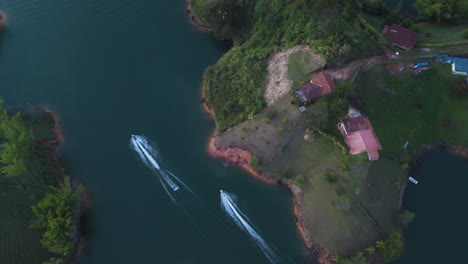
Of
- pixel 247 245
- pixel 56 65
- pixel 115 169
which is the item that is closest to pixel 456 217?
pixel 247 245

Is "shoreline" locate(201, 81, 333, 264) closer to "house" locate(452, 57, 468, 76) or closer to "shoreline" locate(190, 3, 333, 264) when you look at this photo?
"shoreline" locate(190, 3, 333, 264)

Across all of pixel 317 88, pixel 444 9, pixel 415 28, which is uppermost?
pixel 317 88

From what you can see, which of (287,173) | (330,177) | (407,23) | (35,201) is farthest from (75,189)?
(407,23)

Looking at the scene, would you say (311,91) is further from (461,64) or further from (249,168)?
(461,64)

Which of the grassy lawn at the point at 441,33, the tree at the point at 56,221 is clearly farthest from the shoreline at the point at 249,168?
the grassy lawn at the point at 441,33

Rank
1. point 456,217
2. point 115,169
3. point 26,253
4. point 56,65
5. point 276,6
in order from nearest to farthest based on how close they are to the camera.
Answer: point 26,253 < point 456,217 < point 115,169 < point 276,6 < point 56,65

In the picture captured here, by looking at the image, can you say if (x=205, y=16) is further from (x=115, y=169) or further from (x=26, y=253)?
(x=26, y=253)
